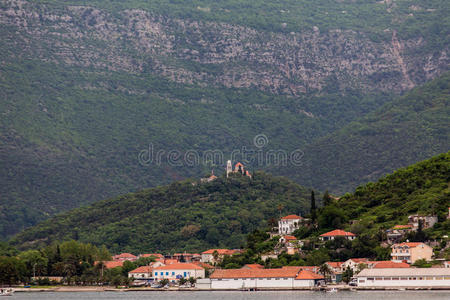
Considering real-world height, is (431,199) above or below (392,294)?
above

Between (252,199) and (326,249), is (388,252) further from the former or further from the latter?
(252,199)

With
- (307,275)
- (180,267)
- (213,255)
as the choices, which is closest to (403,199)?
(307,275)

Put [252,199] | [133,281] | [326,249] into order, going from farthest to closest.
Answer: [252,199]
[133,281]
[326,249]

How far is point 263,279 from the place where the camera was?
122 metres

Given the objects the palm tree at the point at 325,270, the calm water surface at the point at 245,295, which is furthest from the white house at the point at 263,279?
the calm water surface at the point at 245,295

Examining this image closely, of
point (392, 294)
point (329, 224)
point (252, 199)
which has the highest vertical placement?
point (252, 199)

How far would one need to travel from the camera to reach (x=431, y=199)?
131m

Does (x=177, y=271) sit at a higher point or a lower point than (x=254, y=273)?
higher

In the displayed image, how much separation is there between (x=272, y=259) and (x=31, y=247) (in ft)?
233

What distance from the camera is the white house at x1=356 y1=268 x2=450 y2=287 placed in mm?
106688

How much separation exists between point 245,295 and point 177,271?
24543 mm

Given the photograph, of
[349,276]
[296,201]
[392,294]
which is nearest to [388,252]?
[349,276]

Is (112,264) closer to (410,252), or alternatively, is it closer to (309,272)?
(309,272)

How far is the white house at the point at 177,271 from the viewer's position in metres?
135
